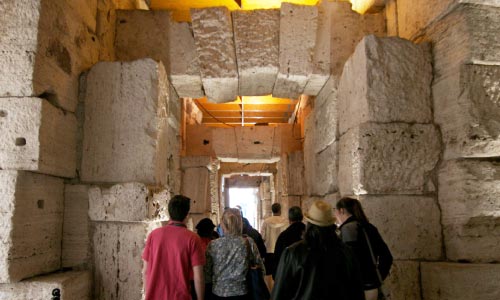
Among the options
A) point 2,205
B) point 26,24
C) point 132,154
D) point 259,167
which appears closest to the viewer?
point 2,205

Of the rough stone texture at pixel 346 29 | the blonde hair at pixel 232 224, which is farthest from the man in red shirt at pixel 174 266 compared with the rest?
the rough stone texture at pixel 346 29

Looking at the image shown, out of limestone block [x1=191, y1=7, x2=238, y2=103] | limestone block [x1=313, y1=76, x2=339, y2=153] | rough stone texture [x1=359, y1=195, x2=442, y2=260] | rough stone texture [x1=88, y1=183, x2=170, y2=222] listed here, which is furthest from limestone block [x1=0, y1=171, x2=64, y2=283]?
limestone block [x1=313, y1=76, x2=339, y2=153]

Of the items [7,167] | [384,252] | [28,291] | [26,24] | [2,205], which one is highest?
[26,24]

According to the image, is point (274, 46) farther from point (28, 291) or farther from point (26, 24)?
point (28, 291)

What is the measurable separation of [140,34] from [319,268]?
3527 mm

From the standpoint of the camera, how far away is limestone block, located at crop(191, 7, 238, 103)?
4.07 meters

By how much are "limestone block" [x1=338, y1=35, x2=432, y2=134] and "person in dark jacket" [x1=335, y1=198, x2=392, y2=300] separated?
1.06 meters

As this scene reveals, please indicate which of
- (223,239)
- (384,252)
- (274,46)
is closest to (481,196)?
(384,252)

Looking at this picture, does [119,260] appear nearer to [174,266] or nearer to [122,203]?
[122,203]

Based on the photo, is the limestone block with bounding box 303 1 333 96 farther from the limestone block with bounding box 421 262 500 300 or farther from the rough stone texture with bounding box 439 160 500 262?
the limestone block with bounding box 421 262 500 300

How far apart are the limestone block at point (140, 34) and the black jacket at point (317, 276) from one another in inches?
125

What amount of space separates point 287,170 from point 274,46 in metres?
3.02

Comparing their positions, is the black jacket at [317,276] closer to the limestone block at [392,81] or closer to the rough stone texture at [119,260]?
the limestone block at [392,81]

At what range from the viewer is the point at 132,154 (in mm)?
3520
